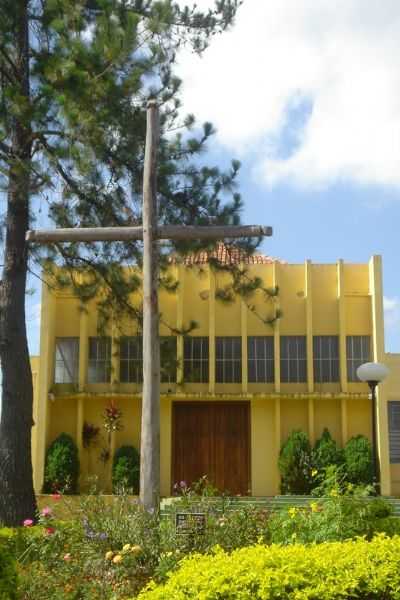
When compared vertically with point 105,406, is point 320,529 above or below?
below

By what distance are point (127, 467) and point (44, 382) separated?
2638mm

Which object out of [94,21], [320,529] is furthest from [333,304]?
[320,529]

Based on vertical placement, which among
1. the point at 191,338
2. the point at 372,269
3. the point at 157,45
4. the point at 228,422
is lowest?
the point at 228,422

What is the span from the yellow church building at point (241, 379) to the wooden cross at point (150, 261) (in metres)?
8.45

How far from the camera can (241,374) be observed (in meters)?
18.0

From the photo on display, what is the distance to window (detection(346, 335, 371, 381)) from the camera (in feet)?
58.3

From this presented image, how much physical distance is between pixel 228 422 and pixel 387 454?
356 cm

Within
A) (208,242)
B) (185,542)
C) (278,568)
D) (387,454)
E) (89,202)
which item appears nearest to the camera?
(278,568)

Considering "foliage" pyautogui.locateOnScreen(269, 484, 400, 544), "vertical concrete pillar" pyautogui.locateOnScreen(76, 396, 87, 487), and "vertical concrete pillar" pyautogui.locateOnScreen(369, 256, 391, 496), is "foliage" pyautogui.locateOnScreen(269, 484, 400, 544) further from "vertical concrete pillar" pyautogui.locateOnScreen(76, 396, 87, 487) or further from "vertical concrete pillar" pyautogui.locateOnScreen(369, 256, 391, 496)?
"vertical concrete pillar" pyautogui.locateOnScreen(76, 396, 87, 487)

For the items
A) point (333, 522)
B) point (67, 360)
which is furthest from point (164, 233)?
point (67, 360)

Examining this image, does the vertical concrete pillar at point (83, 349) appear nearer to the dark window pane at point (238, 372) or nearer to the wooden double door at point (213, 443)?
the wooden double door at point (213, 443)

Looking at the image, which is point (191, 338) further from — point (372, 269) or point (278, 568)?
point (278, 568)

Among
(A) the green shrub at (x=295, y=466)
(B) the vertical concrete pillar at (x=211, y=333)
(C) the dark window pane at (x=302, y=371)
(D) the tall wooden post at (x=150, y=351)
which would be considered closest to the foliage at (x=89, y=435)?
(B) the vertical concrete pillar at (x=211, y=333)

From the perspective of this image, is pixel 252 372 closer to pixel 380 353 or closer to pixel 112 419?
pixel 380 353
